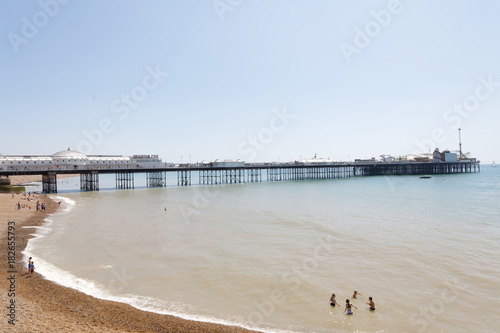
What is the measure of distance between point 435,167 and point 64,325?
128 meters

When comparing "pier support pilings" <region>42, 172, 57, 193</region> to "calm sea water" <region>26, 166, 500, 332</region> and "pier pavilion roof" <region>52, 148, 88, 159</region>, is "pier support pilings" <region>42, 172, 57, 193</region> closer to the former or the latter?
"pier pavilion roof" <region>52, 148, 88, 159</region>

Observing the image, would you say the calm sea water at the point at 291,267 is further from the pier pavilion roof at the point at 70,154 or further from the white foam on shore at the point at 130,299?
the pier pavilion roof at the point at 70,154

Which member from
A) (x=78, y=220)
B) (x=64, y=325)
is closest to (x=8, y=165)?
(x=78, y=220)

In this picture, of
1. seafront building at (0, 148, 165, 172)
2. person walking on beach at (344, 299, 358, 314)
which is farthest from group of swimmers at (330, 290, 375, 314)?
seafront building at (0, 148, 165, 172)

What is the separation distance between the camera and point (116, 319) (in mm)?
11023

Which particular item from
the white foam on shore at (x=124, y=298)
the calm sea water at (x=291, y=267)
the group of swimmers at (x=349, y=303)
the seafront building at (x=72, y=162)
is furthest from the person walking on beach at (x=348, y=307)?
the seafront building at (x=72, y=162)

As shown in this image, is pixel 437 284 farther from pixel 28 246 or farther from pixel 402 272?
pixel 28 246

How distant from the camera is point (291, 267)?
1661 cm
